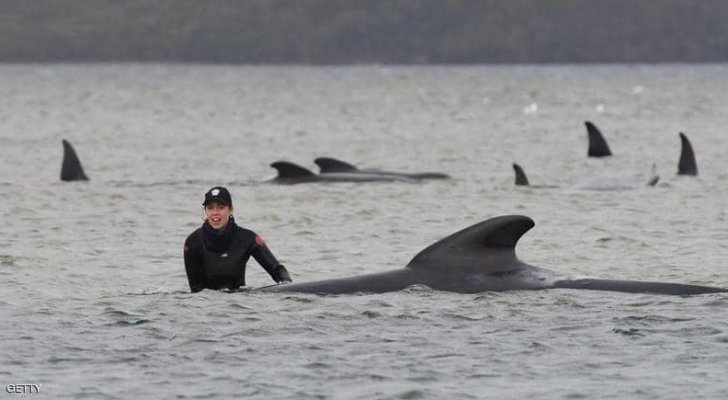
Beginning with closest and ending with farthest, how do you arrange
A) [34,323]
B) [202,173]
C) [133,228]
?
[34,323]
[133,228]
[202,173]

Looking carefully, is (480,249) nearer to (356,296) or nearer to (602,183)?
(356,296)

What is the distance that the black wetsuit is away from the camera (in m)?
19.0

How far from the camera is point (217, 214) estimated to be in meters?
18.6

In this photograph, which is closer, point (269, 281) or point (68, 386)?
point (68, 386)

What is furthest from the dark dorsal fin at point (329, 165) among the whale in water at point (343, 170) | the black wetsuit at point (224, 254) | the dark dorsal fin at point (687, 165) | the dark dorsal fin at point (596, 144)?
the black wetsuit at point (224, 254)

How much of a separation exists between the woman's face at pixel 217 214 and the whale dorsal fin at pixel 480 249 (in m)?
1.91

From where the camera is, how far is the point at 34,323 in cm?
1839

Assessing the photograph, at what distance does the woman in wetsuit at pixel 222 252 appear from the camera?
1895cm

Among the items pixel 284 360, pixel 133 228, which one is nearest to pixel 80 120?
pixel 133 228

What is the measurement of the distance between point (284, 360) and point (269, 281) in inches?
224

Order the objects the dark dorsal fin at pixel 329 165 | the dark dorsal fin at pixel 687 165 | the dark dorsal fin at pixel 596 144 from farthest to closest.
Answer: the dark dorsal fin at pixel 596 144, the dark dorsal fin at pixel 687 165, the dark dorsal fin at pixel 329 165

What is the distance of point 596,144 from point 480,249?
2894 cm

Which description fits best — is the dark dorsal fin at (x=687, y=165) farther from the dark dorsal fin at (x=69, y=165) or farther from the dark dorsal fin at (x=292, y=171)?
the dark dorsal fin at (x=69, y=165)

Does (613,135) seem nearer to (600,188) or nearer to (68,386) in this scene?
(600,188)
